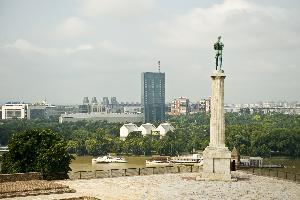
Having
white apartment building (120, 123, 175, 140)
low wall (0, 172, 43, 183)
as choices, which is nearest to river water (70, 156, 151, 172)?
low wall (0, 172, 43, 183)

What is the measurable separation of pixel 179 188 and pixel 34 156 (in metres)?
15.2

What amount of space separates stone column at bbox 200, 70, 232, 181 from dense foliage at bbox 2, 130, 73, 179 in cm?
1244

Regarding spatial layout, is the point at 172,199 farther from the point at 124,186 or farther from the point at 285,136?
the point at 285,136

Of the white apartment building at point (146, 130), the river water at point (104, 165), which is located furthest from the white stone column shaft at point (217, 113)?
the white apartment building at point (146, 130)

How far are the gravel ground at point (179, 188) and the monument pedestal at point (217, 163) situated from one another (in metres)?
0.94

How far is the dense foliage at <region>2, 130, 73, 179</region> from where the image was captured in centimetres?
3747

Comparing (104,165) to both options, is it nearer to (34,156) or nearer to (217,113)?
(34,156)

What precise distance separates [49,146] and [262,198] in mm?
19910

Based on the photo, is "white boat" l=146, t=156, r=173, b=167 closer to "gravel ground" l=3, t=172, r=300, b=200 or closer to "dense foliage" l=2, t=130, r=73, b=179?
"dense foliage" l=2, t=130, r=73, b=179

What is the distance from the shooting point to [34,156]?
Result: 126ft

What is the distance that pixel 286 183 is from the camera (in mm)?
30938

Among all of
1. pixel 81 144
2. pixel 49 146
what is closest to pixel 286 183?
pixel 49 146

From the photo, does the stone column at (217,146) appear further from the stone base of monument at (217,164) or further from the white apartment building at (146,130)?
the white apartment building at (146,130)

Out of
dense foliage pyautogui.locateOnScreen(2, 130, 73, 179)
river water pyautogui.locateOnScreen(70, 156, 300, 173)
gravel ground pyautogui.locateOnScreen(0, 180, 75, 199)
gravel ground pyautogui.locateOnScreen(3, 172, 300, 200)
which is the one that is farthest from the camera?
river water pyautogui.locateOnScreen(70, 156, 300, 173)
